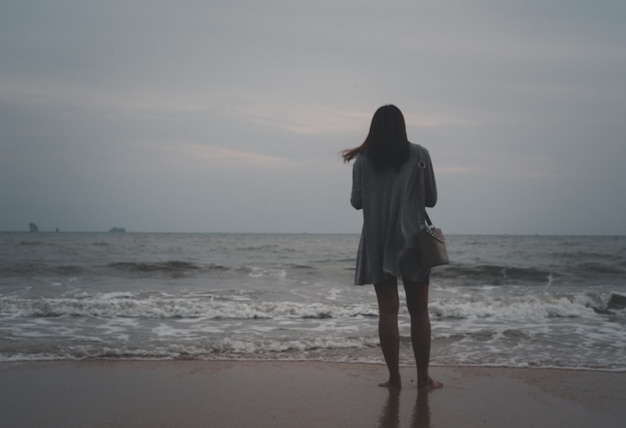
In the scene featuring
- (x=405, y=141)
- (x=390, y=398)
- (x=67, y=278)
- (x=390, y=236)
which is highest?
(x=405, y=141)

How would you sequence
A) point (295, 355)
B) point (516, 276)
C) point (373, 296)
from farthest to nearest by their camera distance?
point (516, 276) → point (373, 296) → point (295, 355)

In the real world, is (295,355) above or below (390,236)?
below

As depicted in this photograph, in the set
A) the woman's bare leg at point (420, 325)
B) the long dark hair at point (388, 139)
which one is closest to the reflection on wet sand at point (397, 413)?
the woman's bare leg at point (420, 325)

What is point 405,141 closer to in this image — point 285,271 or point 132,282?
point 132,282

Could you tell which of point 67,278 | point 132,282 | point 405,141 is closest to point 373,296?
point 132,282

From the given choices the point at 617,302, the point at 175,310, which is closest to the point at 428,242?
the point at 175,310

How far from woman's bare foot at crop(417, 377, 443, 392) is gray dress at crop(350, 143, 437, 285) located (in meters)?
0.80

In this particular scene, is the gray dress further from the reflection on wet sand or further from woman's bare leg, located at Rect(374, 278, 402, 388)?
the reflection on wet sand

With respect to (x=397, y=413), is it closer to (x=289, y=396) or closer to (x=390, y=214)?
(x=289, y=396)

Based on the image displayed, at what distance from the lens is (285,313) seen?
25.8 feet

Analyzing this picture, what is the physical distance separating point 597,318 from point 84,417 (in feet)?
23.1

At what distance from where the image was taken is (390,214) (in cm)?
324

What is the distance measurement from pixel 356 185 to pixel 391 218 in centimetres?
32

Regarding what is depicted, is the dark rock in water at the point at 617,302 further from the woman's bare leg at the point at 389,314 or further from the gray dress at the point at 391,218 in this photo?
the gray dress at the point at 391,218
